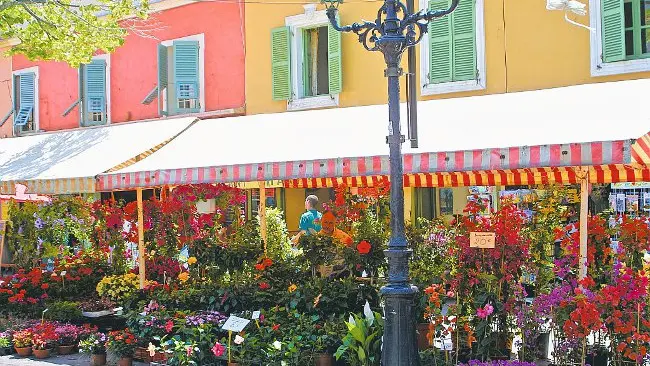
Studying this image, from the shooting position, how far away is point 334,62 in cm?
1348

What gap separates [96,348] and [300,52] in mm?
6730

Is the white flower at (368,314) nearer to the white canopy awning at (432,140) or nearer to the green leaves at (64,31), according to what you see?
the white canopy awning at (432,140)

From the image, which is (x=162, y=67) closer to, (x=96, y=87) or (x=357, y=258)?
(x=96, y=87)

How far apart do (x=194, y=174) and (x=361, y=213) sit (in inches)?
73.8

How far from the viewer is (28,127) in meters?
18.6

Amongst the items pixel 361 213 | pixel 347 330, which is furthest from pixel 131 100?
pixel 347 330

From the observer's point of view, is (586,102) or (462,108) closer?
(586,102)

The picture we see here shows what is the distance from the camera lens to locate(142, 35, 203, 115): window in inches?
606

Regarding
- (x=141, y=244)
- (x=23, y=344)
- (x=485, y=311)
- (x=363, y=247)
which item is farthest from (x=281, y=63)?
(x=485, y=311)

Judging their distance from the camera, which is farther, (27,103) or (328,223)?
(27,103)

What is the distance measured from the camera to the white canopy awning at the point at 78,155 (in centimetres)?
1059

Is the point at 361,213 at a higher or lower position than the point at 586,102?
lower

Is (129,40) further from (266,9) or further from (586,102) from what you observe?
(586,102)

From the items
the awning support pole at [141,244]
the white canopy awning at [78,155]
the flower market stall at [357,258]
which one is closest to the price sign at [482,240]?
the flower market stall at [357,258]
